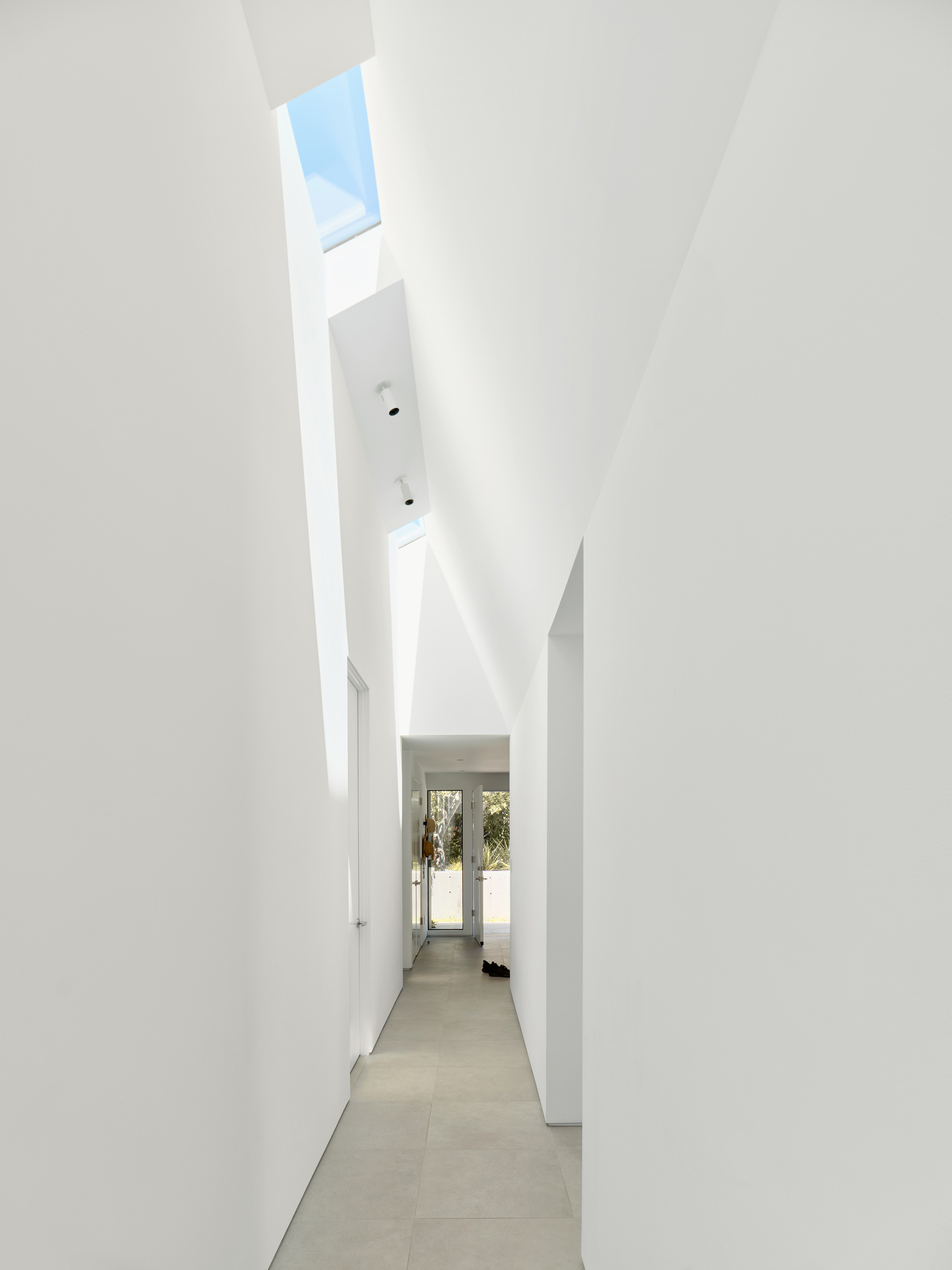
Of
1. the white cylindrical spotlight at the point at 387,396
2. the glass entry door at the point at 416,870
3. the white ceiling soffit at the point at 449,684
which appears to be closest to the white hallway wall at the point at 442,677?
the white ceiling soffit at the point at 449,684

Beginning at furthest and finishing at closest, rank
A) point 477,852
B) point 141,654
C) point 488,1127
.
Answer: point 477,852 < point 488,1127 < point 141,654

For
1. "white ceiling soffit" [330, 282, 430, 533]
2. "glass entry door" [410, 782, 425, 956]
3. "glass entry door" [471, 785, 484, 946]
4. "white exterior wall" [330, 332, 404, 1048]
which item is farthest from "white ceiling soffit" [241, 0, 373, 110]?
"glass entry door" [471, 785, 484, 946]

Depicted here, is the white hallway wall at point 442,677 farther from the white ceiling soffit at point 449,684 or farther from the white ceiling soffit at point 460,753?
the white ceiling soffit at point 460,753

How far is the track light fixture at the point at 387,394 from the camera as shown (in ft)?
19.2

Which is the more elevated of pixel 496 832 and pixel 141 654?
pixel 141 654

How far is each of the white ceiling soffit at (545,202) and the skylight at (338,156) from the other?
0.14 metres

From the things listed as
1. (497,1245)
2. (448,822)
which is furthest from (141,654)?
(448,822)

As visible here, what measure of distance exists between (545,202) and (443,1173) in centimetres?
403

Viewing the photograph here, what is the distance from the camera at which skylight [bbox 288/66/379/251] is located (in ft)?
13.2

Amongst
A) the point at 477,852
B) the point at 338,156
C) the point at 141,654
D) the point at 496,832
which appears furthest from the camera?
the point at 496,832

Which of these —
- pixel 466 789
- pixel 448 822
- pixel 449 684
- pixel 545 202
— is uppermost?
pixel 545 202

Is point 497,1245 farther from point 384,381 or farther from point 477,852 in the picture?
point 477,852

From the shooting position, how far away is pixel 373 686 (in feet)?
22.8

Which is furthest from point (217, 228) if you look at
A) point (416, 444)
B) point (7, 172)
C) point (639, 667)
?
point (416, 444)
